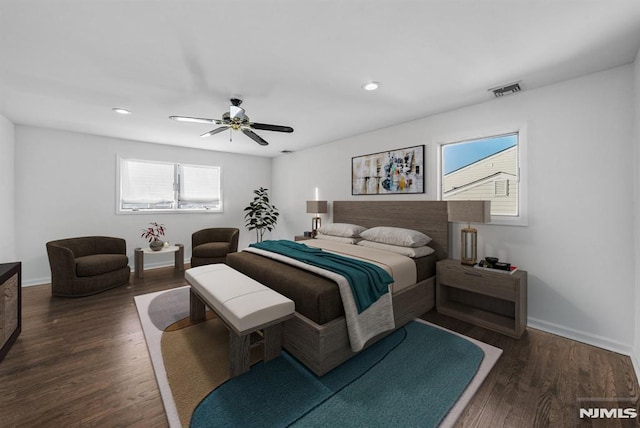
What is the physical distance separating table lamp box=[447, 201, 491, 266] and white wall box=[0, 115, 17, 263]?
580cm

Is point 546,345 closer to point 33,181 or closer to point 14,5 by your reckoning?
point 14,5

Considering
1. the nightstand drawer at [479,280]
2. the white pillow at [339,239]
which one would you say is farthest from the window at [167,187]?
the nightstand drawer at [479,280]

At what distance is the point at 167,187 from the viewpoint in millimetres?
5473

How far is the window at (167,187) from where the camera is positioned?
5.05m

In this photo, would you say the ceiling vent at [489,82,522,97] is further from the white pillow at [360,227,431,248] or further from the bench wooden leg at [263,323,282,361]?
the bench wooden leg at [263,323,282,361]

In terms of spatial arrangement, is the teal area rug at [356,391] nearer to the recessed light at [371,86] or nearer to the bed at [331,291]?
the bed at [331,291]

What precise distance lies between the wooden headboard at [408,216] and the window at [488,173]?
29cm

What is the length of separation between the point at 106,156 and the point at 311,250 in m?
4.30

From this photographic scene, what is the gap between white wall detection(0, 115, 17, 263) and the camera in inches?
141

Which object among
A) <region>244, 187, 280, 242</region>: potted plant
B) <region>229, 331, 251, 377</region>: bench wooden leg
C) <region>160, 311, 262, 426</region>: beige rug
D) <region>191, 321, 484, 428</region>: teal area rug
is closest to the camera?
<region>191, 321, 484, 428</region>: teal area rug

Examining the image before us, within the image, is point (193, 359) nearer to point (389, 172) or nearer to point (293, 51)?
point (293, 51)

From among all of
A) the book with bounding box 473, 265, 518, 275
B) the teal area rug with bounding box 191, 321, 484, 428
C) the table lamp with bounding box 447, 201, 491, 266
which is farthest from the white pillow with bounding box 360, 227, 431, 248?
the teal area rug with bounding box 191, 321, 484, 428

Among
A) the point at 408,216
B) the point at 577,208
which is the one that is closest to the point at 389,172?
the point at 408,216

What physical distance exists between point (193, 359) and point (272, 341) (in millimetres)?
676
